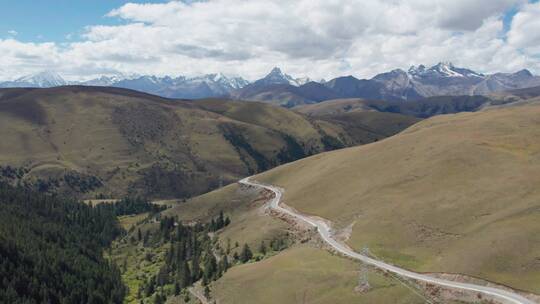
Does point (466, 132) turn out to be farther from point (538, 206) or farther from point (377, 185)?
point (538, 206)

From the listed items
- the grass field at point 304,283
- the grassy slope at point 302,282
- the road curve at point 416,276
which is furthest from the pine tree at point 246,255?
the road curve at point 416,276

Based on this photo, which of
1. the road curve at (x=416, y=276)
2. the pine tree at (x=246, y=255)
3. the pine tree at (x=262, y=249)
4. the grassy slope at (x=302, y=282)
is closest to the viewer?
the road curve at (x=416, y=276)

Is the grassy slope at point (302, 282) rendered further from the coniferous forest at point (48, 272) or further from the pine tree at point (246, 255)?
the coniferous forest at point (48, 272)

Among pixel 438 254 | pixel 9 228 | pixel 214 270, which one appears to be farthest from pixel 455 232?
pixel 9 228

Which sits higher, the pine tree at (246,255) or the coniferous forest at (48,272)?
the pine tree at (246,255)

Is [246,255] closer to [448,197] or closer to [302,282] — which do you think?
[302,282]

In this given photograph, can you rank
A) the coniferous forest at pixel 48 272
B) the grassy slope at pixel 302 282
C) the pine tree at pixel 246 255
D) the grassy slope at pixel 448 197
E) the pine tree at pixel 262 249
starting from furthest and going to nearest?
the coniferous forest at pixel 48 272, the pine tree at pixel 262 249, the pine tree at pixel 246 255, the grassy slope at pixel 448 197, the grassy slope at pixel 302 282

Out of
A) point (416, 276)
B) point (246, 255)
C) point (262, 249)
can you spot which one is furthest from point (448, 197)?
point (246, 255)

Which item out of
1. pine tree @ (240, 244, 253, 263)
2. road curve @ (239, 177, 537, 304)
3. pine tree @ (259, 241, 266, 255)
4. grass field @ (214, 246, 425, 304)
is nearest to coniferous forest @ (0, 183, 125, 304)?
pine tree @ (240, 244, 253, 263)
